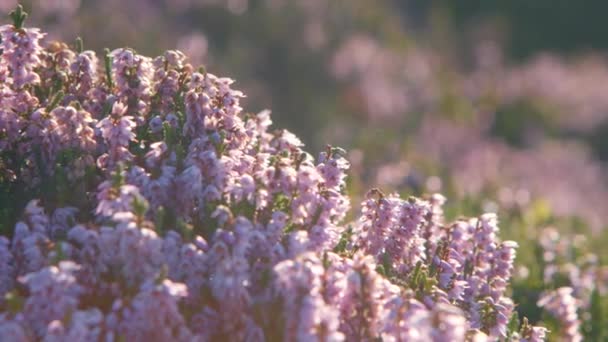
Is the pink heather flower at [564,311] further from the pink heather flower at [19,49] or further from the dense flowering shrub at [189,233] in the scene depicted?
the pink heather flower at [19,49]

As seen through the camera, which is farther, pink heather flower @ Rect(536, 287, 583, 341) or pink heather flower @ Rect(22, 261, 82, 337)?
pink heather flower @ Rect(536, 287, 583, 341)

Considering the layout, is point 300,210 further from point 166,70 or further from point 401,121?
point 401,121

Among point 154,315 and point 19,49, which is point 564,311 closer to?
point 154,315

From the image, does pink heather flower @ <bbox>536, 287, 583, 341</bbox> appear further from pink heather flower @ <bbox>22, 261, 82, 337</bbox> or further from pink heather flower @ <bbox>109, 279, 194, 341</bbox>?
pink heather flower @ <bbox>22, 261, 82, 337</bbox>

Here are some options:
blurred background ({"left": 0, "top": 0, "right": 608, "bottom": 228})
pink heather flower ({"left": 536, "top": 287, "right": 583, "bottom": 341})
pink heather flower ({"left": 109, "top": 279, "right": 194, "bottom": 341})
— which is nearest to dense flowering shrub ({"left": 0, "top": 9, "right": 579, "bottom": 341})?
pink heather flower ({"left": 109, "top": 279, "right": 194, "bottom": 341})

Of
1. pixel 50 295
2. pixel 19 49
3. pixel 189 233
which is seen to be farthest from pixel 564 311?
pixel 19 49

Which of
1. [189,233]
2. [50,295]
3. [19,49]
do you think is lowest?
[50,295]

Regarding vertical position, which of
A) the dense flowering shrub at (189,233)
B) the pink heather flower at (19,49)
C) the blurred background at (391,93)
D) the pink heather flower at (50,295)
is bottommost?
the pink heather flower at (50,295)

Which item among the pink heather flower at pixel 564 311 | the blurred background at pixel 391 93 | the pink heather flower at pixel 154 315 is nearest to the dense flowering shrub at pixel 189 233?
the pink heather flower at pixel 154 315

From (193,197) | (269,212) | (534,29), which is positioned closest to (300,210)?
(269,212)
